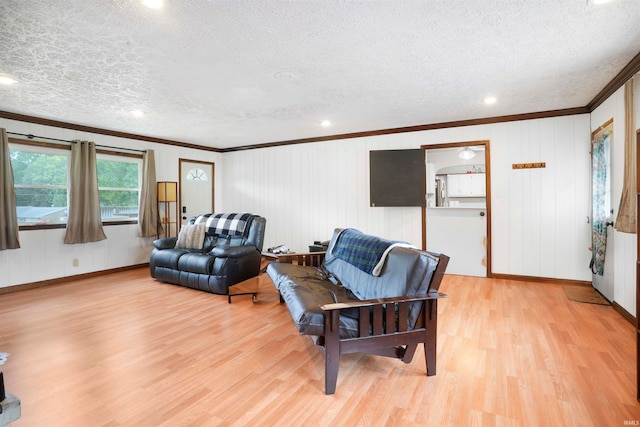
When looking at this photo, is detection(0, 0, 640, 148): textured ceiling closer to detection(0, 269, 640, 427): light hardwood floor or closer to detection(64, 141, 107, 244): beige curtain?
detection(64, 141, 107, 244): beige curtain

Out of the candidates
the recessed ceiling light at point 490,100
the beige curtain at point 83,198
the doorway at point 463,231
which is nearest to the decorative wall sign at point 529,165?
the doorway at point 463,231

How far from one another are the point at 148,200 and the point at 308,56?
4299 millimetres

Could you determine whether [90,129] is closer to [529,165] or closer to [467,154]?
[467,154]

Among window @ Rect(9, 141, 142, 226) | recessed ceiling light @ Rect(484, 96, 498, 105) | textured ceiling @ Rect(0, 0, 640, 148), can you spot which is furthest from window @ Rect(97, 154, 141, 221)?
recessed ceiling light @ Rect(484, 96, 498, 105)

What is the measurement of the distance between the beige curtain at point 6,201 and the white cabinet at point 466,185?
7.09 metres

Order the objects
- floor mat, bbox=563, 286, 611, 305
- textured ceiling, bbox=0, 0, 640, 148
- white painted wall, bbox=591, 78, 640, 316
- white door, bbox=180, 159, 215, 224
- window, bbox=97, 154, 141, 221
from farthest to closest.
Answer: white door, bbox=180, 159, 215, 224
window, bbox=97, 154, 141, 221
floor mat, bbox=563, 286, 611, 305
white painted wall, bbox=591, 78, 640, 316
textured ceiling, bbox=0, 0, 640, 148

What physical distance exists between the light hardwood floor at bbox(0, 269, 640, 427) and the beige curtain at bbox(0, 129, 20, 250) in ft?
3.22

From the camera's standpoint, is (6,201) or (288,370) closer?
(288,370)

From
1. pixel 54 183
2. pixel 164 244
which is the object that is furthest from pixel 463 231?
pixel 54 183

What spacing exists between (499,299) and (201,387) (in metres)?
3.33

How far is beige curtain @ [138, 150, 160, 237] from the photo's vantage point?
5.61 m

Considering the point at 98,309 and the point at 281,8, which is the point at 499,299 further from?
the point at 98,309

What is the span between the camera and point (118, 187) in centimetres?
541

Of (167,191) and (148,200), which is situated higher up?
(167,191)
